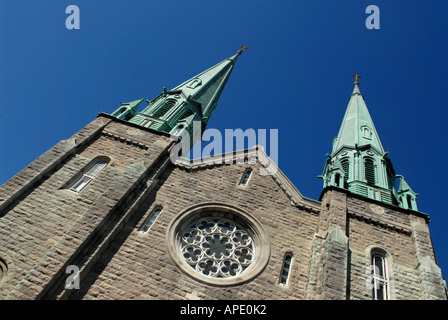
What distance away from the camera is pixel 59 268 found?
9742 millimetres

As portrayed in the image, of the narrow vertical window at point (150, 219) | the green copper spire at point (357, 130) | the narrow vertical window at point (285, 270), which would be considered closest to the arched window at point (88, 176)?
the narrow vertical window at point (150, 219)

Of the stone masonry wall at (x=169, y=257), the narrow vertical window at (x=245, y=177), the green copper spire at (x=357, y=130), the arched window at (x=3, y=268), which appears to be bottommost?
the arched window at (x=3, y=268)

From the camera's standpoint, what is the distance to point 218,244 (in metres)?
12.5

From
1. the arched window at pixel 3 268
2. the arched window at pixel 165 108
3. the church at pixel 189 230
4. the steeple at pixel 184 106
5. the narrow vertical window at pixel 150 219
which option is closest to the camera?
the arched window at pixel 3 268

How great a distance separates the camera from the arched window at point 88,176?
512 inches

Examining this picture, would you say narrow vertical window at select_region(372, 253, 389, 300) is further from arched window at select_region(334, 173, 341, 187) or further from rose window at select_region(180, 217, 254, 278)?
arched window at select_region(334, 173, 341, 187)

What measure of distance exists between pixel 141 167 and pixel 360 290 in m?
7.67

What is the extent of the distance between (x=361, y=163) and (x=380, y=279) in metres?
7.30

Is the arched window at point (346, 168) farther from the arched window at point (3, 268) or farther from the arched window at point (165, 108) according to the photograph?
the arched window at point (3, 268)

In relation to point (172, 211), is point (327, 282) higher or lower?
lower

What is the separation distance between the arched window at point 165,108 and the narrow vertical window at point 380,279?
38.5 feet
